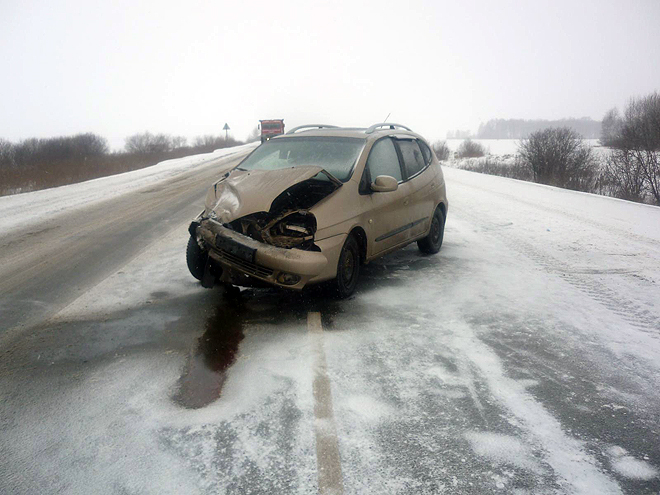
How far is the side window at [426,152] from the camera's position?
7.48 m

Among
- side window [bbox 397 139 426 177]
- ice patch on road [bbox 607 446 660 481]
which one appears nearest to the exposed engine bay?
side window [bbox 397 139 426 177]

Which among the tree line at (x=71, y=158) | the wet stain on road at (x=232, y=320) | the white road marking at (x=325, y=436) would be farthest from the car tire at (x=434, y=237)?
the tree line at (x=71, y=158)

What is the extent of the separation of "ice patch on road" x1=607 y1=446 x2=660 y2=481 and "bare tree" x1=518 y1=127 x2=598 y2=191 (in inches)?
948

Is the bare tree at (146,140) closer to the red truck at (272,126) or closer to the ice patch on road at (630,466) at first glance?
the red truck at (272,126)

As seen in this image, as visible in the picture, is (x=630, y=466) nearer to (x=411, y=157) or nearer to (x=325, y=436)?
(x=325, y=436)

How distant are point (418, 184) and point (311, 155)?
1.57 m

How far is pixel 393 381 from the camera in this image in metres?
3.56

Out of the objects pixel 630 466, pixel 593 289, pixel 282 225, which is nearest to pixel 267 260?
pixel 282 225

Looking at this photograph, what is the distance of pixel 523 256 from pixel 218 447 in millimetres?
5731

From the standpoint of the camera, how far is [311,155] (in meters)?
6.14

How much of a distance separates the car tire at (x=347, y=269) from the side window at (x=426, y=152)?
2.55m

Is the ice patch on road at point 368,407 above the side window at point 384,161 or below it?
below

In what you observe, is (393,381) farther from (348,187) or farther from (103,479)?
(348,187)

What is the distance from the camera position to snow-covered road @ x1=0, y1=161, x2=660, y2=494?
8.52 feet
